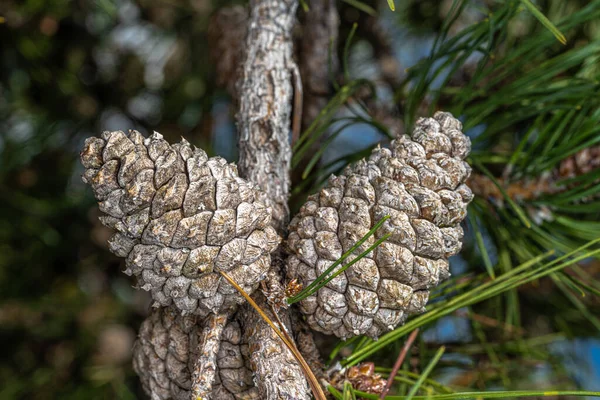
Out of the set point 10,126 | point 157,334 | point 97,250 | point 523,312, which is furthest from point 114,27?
point 523,312

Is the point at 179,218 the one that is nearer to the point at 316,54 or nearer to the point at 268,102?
the point at 268,102

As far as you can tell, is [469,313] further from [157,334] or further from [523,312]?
[157,334]

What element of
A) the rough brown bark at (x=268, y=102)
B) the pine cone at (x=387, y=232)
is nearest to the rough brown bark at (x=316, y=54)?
the rough brown bark at (x=268, y=102)

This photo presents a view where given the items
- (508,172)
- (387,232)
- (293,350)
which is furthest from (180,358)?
(508,172)

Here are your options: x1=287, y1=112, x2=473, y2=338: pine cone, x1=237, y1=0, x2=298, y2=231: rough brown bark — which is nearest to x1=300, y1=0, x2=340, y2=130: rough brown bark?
x1=237, y1=0, x2=298, y2=231: rough brown bark

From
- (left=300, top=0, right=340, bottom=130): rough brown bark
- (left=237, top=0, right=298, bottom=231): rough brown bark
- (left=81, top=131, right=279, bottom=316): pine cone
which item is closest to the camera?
(left=81, top=131, right=279, bottom=316): pine cone

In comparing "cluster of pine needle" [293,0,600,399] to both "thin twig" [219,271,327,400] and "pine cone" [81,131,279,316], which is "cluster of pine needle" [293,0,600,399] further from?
"pine cone" [81,131,279,316]
